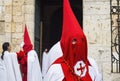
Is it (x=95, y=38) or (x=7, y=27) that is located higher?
(x=7, y=27)

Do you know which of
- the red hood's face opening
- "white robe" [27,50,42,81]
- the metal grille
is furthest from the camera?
the metal grille

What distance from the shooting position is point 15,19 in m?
11.6

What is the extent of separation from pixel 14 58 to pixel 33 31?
295 cm

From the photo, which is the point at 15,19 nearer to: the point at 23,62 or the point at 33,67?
the point at 33,67

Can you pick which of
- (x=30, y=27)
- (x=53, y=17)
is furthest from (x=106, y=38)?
(x=53, y=17)

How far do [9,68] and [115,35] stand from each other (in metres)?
3.55

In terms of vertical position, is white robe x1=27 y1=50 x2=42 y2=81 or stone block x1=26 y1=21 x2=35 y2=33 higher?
stone block x1=26 y1=21 x2=35 y2=33

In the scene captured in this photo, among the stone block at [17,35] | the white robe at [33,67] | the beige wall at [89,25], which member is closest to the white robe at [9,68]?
the white robe at [33,67]

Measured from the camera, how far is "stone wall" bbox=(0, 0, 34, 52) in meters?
11.6

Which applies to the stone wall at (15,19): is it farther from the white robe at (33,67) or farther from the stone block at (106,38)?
the white robe at (33,67)

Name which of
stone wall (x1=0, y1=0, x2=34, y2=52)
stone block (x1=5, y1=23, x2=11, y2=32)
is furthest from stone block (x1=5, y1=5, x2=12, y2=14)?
stone block (x1=5, y1=23, x2=11, y2=32)

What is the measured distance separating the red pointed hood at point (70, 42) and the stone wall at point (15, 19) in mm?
7517

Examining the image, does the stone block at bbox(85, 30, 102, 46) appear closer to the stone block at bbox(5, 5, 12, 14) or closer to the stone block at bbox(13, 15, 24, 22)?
the stone block at bbox(13, 15, 24, 22)

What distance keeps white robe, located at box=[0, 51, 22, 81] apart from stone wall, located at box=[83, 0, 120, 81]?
9.22 feet
